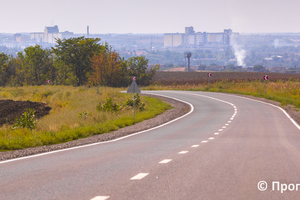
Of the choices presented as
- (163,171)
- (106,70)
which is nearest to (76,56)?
(106,70)

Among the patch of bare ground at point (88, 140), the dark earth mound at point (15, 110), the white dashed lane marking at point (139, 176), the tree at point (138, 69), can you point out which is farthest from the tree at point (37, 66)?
the white dashed lane marking at point (139, 176)

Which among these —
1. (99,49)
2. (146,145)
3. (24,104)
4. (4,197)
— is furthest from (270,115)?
(99,49)

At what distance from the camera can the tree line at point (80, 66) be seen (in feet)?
202

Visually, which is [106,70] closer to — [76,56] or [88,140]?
[76,56]

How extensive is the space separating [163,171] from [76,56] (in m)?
56.7

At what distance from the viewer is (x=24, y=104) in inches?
1172

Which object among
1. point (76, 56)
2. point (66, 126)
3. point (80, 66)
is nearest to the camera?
point (66, 126)

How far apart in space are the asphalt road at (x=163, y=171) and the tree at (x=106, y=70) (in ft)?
156

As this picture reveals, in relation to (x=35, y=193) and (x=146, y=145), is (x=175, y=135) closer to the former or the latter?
(x=146, y=145)

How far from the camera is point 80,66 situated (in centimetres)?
6303

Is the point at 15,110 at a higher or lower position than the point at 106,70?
lower

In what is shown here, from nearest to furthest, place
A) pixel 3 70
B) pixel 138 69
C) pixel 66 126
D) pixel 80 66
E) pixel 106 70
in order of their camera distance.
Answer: pixel 66 126 → pixel 106 70 → pixel 80 66 → pixel 138 69 → pixel 3 70

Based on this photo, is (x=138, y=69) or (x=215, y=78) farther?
(x=215, y=78)

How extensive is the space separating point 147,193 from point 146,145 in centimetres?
591
